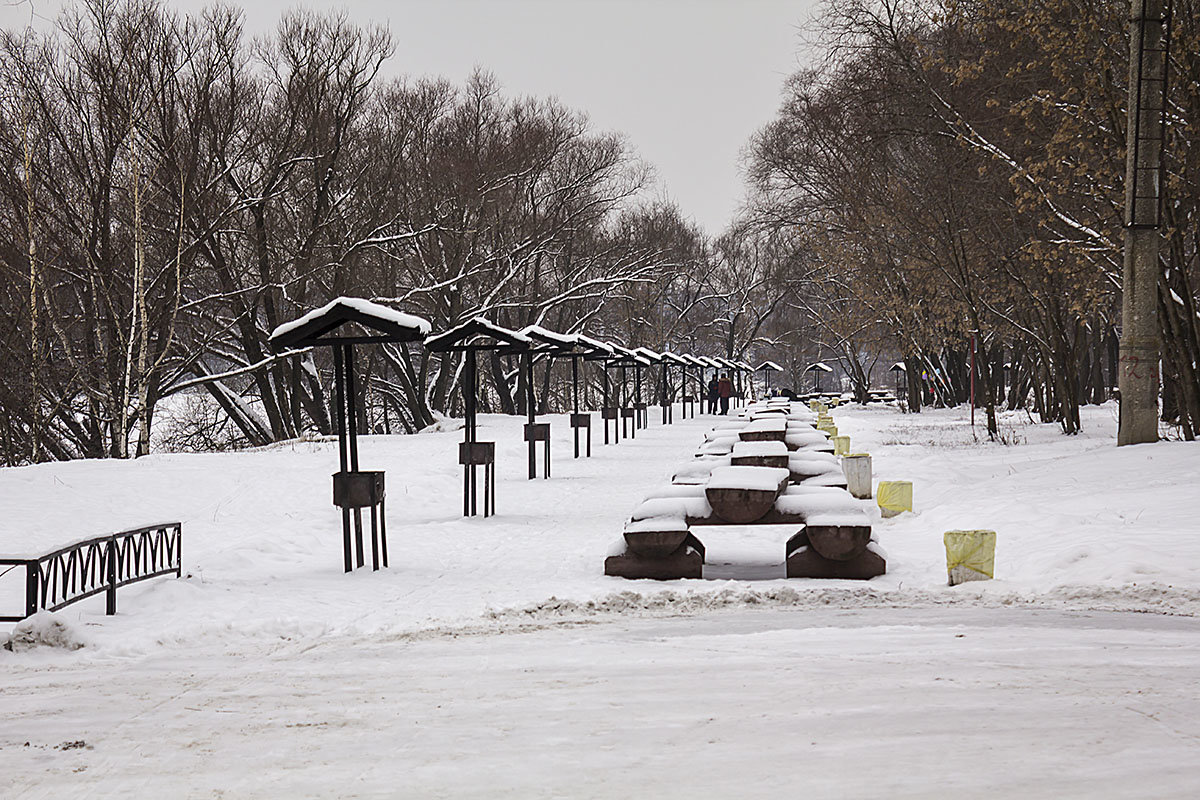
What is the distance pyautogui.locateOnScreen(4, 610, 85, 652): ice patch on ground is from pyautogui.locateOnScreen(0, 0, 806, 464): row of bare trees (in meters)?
14.0

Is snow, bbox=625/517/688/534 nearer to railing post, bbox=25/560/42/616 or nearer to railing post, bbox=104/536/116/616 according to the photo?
railing post, bbox=104/536/116/616

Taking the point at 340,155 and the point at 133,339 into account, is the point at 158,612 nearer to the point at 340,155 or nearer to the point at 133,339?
the point at 133,339

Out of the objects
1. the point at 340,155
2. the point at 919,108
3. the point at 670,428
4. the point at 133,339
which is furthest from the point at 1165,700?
the point at 670,428

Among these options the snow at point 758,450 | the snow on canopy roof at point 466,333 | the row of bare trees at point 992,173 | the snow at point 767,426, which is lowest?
the snow at point 758,450

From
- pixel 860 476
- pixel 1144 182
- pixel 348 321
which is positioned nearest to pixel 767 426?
pixel 860 476

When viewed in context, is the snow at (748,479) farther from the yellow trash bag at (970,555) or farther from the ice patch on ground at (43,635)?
the ice patch on ground at (43,635)

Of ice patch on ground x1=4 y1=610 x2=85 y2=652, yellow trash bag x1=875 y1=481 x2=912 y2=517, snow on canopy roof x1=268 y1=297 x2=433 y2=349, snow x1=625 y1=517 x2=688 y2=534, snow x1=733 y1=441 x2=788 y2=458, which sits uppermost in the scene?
snow on canopy roof x1=268 y1=297 x2=433 y2=349

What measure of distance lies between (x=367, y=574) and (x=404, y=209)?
25075mm

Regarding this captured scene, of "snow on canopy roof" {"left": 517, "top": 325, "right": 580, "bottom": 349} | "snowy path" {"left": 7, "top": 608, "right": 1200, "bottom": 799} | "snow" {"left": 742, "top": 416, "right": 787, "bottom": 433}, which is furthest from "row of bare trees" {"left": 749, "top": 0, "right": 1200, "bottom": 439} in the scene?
"snowy path" {"left": 7, "top": 608, "right": 1200, "bottom": 799}

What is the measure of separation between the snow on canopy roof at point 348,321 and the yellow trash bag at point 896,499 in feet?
17.7

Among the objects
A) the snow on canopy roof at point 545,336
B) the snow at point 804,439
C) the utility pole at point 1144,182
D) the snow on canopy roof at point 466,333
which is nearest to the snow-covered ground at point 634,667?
the utility pole at point 1144,182

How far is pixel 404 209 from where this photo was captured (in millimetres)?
33438

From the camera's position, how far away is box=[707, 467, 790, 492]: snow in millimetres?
9281

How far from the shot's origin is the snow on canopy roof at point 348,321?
9.52 m
